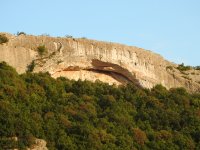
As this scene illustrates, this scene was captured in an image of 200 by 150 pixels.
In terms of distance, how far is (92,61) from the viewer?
40.5m

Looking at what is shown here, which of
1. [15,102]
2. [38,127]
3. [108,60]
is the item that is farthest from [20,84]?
[108,60]

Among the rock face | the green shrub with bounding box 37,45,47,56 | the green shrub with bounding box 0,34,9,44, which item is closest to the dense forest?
the rock face

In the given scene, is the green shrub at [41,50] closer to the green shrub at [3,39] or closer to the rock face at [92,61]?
the rock face at [92,61]

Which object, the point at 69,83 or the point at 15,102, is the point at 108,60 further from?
the point at 15,102

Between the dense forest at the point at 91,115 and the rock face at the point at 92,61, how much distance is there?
97 centimetres

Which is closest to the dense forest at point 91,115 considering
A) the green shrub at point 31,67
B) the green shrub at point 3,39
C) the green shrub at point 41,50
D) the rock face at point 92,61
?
the green shrub at point 31,67

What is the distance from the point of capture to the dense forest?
32.5 metres

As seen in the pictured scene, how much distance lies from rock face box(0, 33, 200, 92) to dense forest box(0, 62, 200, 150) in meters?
0.97

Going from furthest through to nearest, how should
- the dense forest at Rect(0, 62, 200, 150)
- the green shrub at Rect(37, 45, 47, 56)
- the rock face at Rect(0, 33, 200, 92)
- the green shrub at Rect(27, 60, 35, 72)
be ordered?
the green shrub at Rect(37, 45, 47, 56) < the rock face at Rect(0, 33, 200, 92) < the green shrub at Rect(27, 60, 35, 72) < the dense forest at Rect(0, 62, 200, 150)

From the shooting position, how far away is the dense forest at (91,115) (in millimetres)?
32469

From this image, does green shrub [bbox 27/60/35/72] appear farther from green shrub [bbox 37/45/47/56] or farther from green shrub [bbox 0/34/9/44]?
green shrub [bbox 0/34/9/44]

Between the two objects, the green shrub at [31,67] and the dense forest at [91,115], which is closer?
the dense forest at [91,115]

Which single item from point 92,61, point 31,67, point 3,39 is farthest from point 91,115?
point 3,39

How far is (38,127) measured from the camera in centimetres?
3244
